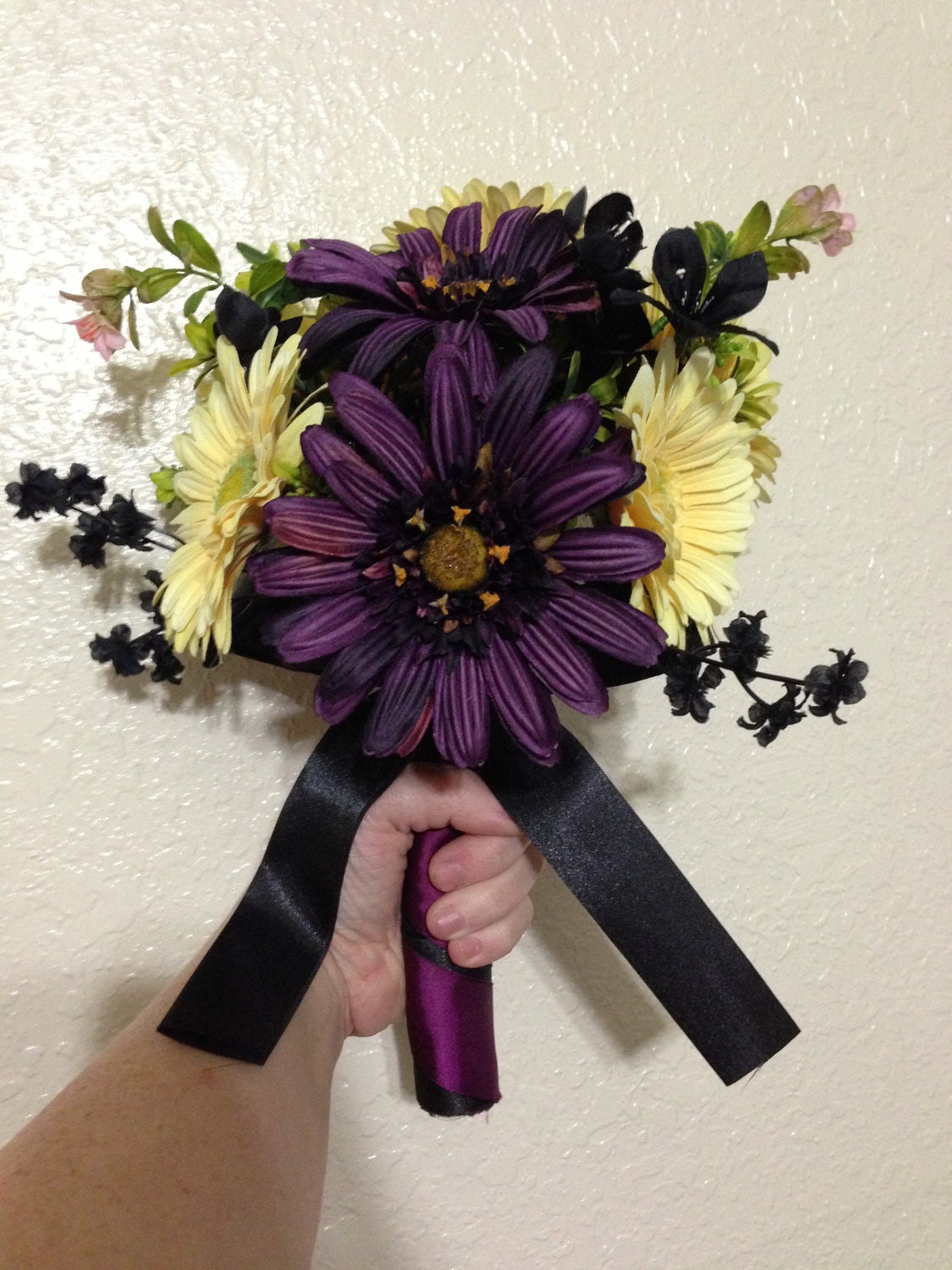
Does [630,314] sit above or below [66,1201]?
above

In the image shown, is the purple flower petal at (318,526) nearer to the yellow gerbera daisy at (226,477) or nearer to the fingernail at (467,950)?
the yellow gerbera daisy at (226,477)

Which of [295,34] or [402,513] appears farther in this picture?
[295,34]

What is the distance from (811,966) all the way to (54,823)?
0.61 metres

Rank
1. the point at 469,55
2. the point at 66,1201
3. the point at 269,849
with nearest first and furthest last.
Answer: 1. the point at 66,1201
2. the point at 269,849
3. the point at 469,55

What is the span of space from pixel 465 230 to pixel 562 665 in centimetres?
24

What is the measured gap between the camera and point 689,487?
0.43 metres

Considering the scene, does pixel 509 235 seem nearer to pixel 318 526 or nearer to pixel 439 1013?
pixel 318 526

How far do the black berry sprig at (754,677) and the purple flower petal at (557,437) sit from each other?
128mm

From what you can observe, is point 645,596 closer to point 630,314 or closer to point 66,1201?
point 630,314

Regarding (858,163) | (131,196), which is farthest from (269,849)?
(858,163)

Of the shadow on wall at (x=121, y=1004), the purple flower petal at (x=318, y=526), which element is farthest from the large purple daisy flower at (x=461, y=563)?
the shadow on wall at (x=121, y=1004)

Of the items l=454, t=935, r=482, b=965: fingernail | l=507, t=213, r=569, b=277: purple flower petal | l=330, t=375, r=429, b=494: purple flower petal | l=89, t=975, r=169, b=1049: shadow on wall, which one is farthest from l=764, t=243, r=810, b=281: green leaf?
l=89, t=975, r=169, b=1049: shadow on wall

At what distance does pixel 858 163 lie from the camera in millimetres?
698

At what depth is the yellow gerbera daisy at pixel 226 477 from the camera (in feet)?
1.33
